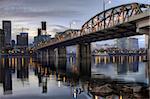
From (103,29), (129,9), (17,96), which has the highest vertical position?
(129,9)

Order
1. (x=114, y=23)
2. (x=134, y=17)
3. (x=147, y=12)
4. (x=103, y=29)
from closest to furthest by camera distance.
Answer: (x=147, y=12) → (x=134, y=17) → (x=114, y=23) → (x=103, y=29)

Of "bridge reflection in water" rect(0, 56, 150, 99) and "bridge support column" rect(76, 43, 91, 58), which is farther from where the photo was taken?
"bridge support column" rect(76, 43, 91, 58)

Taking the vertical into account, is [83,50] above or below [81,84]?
above

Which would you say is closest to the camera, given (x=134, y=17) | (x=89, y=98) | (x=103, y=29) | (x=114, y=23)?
(x=89, y=98)

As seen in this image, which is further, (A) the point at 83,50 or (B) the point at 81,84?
(A) the point at 83,50

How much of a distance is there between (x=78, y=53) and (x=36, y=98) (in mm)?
131988

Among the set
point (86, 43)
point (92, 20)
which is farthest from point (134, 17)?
point (86, 43)

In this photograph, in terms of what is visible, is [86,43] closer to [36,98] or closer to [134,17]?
[134,17]

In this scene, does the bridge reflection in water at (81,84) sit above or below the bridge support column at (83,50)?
below

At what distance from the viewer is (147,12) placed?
57.0 metres

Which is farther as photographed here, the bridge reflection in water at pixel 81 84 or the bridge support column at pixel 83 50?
the bridge support column at pixel 83 50

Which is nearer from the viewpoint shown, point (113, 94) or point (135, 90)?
point (113, 94)

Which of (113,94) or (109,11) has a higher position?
(109,11)

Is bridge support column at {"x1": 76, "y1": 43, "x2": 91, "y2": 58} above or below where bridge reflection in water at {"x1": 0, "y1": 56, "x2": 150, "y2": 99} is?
above
